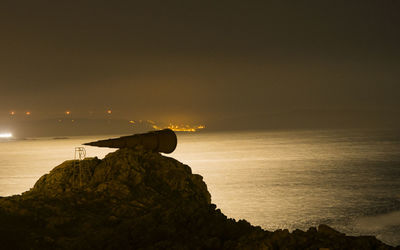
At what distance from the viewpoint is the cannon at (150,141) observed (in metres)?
19.7

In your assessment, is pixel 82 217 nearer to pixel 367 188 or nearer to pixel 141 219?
pixel 141 219

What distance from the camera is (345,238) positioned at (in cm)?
1135

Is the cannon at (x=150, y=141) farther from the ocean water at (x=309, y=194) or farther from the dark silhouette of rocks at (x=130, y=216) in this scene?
the ocean water at (x=309, y=194)

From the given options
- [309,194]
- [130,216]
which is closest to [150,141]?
[130,216]

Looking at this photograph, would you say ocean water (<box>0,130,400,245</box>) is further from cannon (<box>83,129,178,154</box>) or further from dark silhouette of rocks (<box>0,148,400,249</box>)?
dark silhouette of rocks (<box>0,148,400,249</box>)

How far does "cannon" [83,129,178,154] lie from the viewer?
64.5 ft

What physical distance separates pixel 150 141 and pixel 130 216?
4.96 metres

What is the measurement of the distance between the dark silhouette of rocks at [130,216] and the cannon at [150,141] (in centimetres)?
45

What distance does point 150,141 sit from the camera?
65.7 ft

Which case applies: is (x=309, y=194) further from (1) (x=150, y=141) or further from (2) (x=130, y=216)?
(2) (x=130, y=216)

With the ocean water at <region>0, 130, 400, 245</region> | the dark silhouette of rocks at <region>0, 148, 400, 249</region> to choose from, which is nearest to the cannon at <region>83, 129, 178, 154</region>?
the dark silhouette of rocks at <region>0, 148, 400, 249</region>

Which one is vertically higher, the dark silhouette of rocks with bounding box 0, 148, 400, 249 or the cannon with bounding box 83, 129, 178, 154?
the cannon with bounding box 83, 129, 178, 154

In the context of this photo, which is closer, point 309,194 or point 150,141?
point 150,141

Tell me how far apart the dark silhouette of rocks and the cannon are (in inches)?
17.8
